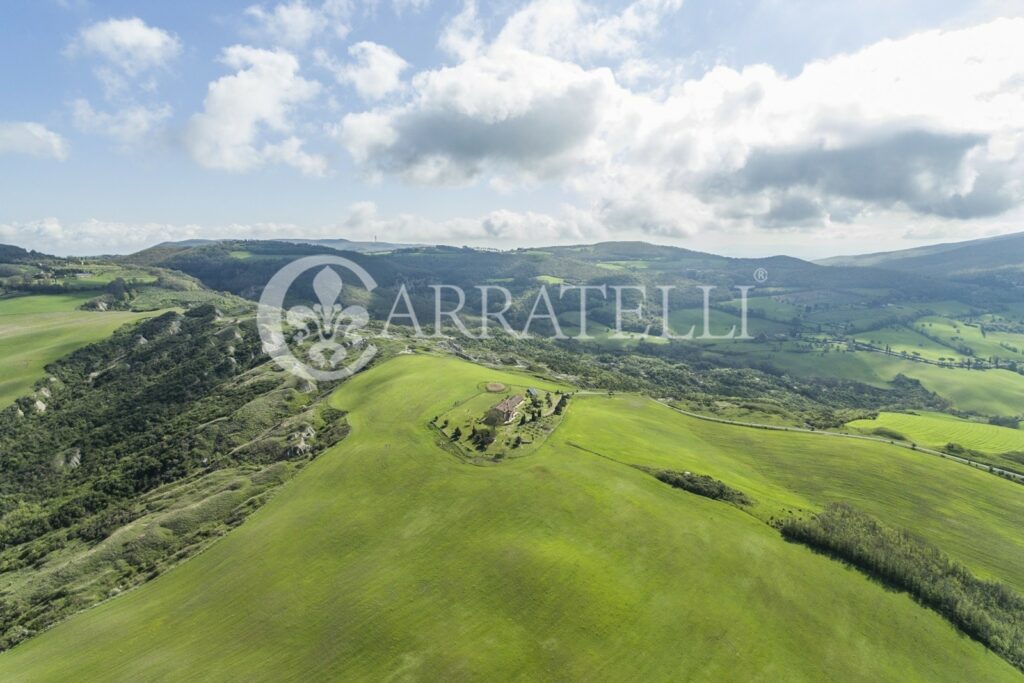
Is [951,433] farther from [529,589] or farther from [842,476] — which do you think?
[529,589]

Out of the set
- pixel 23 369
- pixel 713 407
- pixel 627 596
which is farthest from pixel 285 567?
pixel 23 369

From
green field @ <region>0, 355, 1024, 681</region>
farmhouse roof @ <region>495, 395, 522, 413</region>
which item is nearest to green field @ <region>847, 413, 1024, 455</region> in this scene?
green field @ <region>0, 355, 1024, 681</region>

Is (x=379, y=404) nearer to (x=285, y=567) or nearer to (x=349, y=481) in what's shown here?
(x=349, y=481)

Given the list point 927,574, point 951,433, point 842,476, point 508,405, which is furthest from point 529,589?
point 951,433

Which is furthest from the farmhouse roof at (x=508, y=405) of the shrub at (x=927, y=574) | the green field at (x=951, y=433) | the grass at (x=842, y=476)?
the green field at (x=951, y=433)

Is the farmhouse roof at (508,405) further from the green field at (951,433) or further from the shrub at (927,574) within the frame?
the green field at (951,433)

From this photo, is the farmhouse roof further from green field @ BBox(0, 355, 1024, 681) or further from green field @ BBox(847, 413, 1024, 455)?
green field @ BBox(847, 413, 1024, 455)
